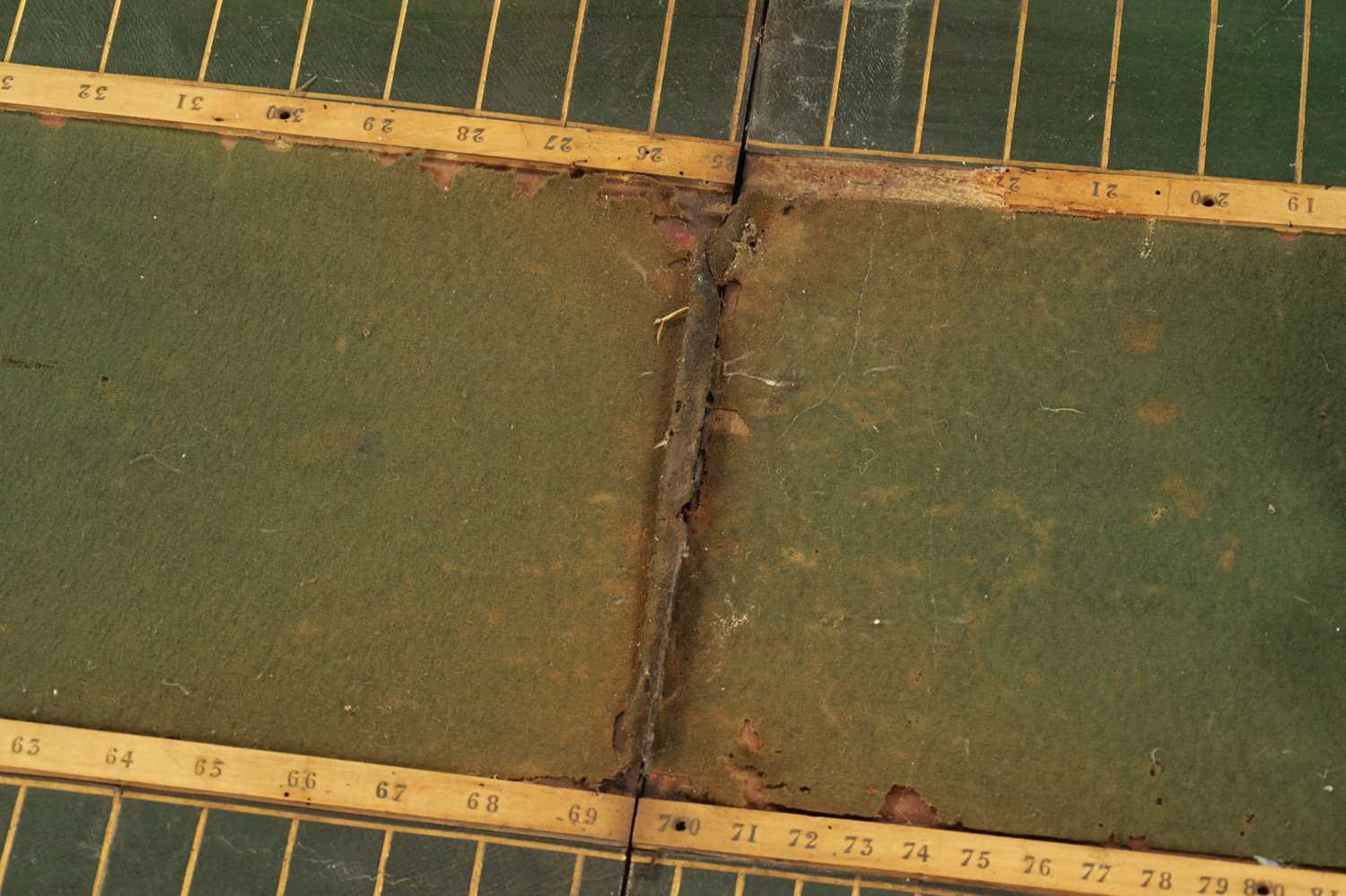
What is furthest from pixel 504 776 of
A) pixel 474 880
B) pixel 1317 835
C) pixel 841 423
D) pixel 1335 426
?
pixel 1335 426

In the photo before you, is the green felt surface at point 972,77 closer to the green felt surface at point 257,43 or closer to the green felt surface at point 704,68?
the green felt surface at point 704,68

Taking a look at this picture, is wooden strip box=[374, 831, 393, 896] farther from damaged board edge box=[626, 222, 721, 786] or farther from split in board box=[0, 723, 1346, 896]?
damaged board edge box=[626, 222, 721, 786]

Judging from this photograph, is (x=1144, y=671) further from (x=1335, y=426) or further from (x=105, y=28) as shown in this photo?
(x=105, y=28)

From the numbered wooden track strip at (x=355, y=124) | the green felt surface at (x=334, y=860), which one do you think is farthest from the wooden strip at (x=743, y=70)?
the green felt surface at (x=334, y=860)

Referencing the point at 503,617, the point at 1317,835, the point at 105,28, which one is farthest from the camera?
the point at 105,28

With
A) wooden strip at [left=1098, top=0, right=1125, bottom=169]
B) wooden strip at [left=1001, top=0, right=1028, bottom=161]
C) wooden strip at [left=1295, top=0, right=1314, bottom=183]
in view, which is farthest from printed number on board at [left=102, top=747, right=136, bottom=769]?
wooden strip at [left=1295, top=0, right=1314, bottom=183]

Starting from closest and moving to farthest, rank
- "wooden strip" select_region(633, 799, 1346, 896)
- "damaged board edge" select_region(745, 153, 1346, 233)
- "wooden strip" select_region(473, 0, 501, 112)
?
"wooden strip" select_region(633, 799, 1346, 896) < "damaged board edge" select_region(745, 153, 1346, 233) < "wooden strip" select_region(473, 0, 501, 112)
